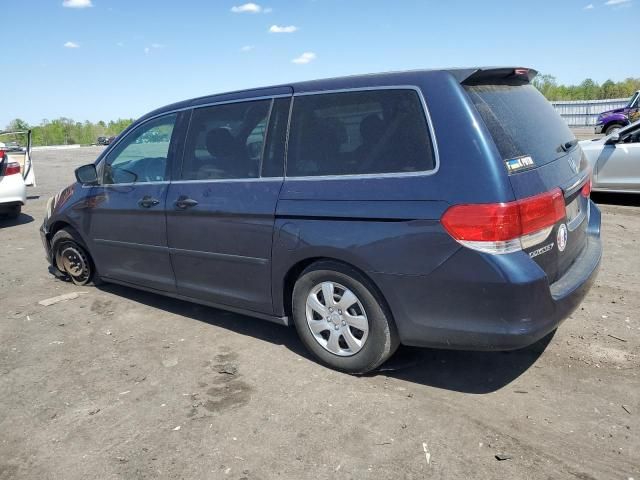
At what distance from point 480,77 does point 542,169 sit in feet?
2.15

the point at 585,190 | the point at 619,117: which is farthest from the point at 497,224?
the point at 619,117

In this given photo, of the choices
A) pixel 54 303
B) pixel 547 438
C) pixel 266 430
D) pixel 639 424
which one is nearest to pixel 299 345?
pixel 266 430

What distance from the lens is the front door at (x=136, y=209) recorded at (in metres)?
4.52

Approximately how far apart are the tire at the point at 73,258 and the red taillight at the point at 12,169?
4.32 metres

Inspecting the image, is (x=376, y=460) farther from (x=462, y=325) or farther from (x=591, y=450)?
(x=591, y=450)

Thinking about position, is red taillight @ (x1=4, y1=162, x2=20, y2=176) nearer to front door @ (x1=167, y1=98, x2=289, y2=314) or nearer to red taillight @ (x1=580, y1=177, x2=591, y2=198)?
front door @ (x1=167, y1=98, x2=289, y2=314)

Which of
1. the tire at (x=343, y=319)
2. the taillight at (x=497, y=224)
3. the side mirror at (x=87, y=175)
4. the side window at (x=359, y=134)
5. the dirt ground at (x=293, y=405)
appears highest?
the side window at (x=359, y=134)

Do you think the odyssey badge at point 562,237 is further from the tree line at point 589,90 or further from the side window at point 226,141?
the tree line at point 589,90

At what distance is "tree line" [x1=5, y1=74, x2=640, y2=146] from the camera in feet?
172

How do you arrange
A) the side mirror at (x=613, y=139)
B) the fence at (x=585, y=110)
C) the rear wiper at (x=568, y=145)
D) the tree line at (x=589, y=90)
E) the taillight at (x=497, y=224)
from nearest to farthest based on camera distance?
1. the taillight at (x=497, y=224)
2. the rear wiper at (x=568, y=145)
3. the side mirror at (x=613, y=139)
4. the fence at (x=585, y=110)
5. the tree line at (x=589, y=90)

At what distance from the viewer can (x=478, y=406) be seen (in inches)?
125

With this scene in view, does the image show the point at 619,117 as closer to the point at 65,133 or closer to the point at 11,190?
the point at 11,190

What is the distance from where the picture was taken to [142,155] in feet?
15.7

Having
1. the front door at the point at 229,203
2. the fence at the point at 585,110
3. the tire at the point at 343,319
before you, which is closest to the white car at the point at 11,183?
the front door at the point at 229,203
